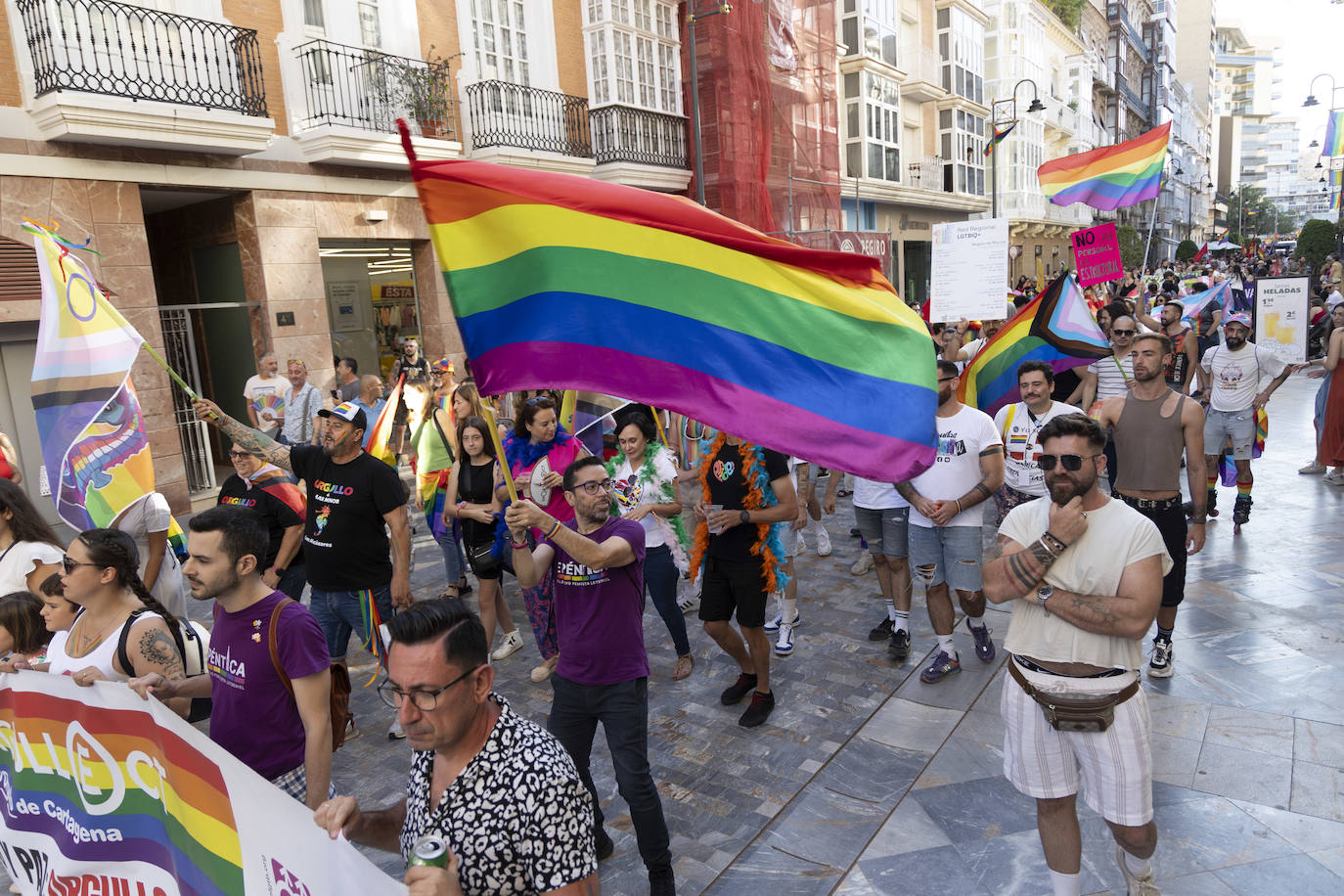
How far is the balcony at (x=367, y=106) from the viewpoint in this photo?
1280 centimetres

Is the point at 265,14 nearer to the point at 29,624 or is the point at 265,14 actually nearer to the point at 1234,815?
the point at 29,624

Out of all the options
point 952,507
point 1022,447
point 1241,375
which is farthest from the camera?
point 1241,375

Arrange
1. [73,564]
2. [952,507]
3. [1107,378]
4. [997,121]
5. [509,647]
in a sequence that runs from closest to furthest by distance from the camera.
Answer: [73,564] → [952,507] → [509,647] → [1107,378] → [997,121]

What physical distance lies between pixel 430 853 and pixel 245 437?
4.28m

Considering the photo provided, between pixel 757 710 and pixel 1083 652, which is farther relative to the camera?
pixel 757 710

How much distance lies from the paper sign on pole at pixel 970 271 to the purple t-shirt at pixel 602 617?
7367 millimetres

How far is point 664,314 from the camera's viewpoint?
3408mm

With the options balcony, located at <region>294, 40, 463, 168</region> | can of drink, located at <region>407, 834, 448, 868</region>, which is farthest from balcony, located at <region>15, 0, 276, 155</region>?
can of drink, located at <region>407, 834, 448, 868</region>

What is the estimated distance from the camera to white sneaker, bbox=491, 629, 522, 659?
20.4ft

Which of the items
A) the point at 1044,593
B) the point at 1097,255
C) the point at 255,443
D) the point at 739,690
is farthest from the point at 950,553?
the point at 1097,255

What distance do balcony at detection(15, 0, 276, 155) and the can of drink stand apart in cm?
1132

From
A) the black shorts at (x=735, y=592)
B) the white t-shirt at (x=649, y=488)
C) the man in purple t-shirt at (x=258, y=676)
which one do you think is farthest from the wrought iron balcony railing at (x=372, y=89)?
the man in purple t-shirt at (x=258, y=676)

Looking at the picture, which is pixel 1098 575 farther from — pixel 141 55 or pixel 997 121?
pixel 997 121

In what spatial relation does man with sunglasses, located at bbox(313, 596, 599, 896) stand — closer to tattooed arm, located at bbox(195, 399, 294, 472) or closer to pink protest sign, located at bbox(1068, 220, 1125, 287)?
tattooed arm, located at bbox(195, 399, 294, 472)
